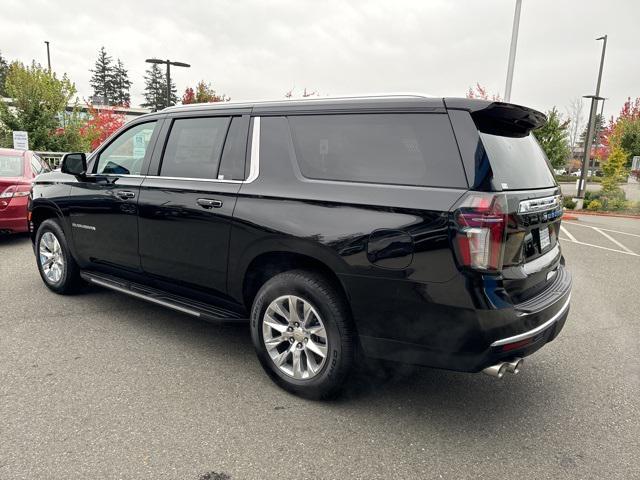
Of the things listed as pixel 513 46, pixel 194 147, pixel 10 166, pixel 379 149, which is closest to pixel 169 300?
pixel 194 147

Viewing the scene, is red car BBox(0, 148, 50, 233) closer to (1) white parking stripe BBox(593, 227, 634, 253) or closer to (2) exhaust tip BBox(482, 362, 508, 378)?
(2) exhaust tip BBox(482, 362, 508, 378)

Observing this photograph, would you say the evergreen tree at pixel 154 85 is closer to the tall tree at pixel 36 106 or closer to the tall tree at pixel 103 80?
the tall tree at pixel 103 80

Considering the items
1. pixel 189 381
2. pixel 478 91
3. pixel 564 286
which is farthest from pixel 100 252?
pixel 478 91

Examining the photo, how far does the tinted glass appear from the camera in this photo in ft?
11.1

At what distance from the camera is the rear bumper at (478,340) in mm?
2477

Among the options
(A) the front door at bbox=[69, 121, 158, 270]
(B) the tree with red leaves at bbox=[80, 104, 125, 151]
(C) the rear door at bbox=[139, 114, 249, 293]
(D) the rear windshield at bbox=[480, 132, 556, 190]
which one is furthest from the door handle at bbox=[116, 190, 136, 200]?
(B) the tree with red leaves at bbox=[80, 104, 125, 151]

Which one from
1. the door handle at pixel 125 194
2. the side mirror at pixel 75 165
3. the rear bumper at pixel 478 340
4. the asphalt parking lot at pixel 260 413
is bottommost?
the asphalt parking lot at pixel 260 413

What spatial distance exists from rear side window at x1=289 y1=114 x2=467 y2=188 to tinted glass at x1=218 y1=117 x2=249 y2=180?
1.36 feet

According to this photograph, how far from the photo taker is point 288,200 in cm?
306

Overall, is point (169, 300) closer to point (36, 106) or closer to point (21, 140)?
point (21, 140)

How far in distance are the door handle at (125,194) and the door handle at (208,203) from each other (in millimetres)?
834

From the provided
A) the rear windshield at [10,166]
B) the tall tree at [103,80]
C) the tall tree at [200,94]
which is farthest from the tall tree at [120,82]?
the rear windshield at [10,166]

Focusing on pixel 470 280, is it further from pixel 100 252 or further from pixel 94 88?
pixel 94 88

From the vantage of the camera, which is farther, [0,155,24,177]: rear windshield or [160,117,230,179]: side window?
[0,155,24,177]: rear windshield
